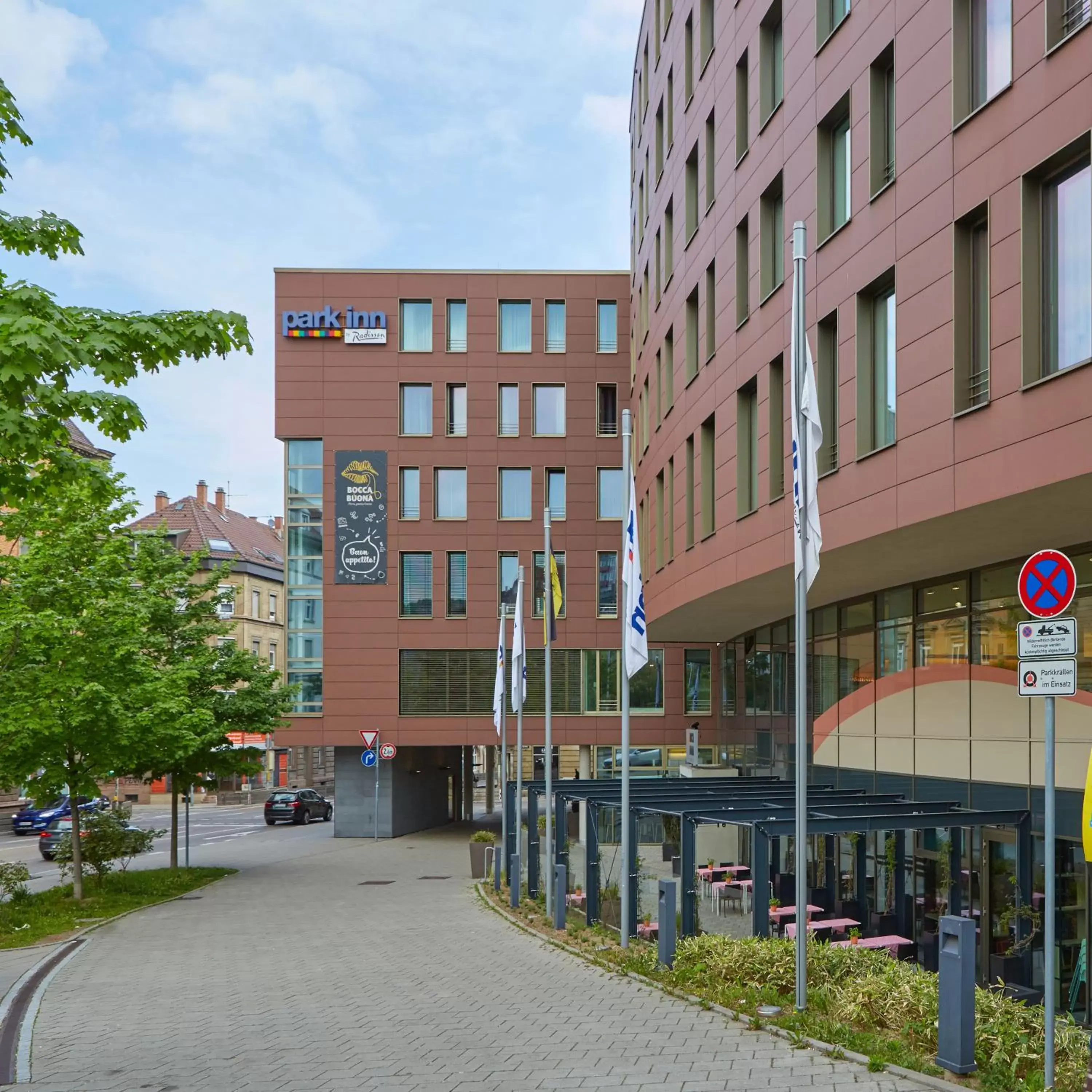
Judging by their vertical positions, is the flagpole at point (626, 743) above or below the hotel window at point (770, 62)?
below

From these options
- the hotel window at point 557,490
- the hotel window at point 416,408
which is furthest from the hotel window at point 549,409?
the hotel window at point 416,408

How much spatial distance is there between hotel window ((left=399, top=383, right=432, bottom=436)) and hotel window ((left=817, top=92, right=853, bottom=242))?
Answer: 1041 inches

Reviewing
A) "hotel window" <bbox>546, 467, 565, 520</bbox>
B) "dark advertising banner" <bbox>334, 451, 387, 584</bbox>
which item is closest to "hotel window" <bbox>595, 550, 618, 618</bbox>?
"hotel window" <bbox>546, 467, 565, 520</bbox>

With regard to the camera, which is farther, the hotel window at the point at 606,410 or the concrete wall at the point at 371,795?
the hotel window at the point at 606,410

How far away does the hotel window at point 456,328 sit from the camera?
4422 cm

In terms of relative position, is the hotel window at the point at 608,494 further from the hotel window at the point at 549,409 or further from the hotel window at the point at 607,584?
the hotel window at the point at 549,409

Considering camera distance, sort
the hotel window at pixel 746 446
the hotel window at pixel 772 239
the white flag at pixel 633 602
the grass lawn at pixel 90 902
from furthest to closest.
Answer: the hotel window at pixel 746 446 → the hotel window at pixel 772 239 → the grass lawn at pixel 90 902 → the white flag at pixel 633 602

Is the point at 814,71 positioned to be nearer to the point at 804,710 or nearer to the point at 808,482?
the point at 808,482

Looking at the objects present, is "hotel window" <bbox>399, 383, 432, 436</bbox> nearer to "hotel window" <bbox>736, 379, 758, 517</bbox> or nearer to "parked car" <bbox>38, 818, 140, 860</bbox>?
"parked car" <bbox>38, 818, 140, 860</bbox>

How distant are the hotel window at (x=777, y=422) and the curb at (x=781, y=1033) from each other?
798 centimetres

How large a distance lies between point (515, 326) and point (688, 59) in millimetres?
16824

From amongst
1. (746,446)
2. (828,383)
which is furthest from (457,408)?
(828,383)

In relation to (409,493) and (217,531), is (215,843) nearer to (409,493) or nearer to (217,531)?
(409,493)

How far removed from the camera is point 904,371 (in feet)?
49.7
